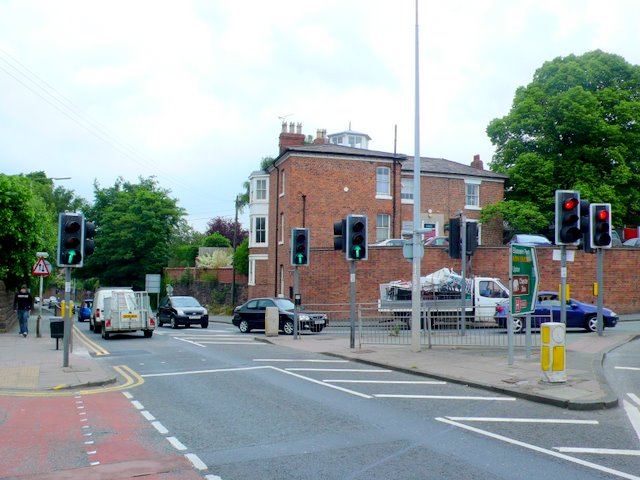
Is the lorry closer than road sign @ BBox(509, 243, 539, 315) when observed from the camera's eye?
No

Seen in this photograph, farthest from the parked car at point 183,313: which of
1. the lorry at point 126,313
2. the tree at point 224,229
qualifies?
the tree at point 224,229

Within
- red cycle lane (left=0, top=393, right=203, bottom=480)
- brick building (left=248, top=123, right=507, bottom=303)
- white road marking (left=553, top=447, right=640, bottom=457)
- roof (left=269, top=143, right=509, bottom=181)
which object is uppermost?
roof (left=269, top=143, right=509, bottom=181)

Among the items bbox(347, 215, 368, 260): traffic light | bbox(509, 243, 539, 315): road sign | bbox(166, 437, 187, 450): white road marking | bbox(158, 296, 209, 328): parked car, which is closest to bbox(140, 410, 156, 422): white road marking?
bbox(166, 437, 187, 450): white road marking

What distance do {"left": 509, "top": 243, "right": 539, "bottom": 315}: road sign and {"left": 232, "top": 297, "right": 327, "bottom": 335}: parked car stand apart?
1245 centimetres

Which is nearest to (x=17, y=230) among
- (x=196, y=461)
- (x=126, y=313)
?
(x=126, y=313)

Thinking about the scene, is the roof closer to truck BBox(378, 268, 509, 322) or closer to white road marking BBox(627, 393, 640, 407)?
truck BBox(378, 268, 509, 322)

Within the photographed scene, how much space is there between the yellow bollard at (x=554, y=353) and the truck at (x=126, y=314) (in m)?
18.2

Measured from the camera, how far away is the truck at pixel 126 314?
26500 mm

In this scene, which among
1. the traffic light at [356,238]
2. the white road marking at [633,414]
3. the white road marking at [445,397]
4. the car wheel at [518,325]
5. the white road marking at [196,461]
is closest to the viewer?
the white road marking at [196,461]

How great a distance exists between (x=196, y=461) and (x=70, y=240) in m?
9.47

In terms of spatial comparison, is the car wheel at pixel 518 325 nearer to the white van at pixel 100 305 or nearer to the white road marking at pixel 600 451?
the white van at pixel 100 305

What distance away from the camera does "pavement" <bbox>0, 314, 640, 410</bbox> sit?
1149 centimetres

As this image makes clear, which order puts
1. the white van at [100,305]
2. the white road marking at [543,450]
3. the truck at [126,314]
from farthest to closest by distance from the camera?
the white van at [100,305], the truck at [126,314], the white road marking at [543,450]

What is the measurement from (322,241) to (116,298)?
54.2 feet
